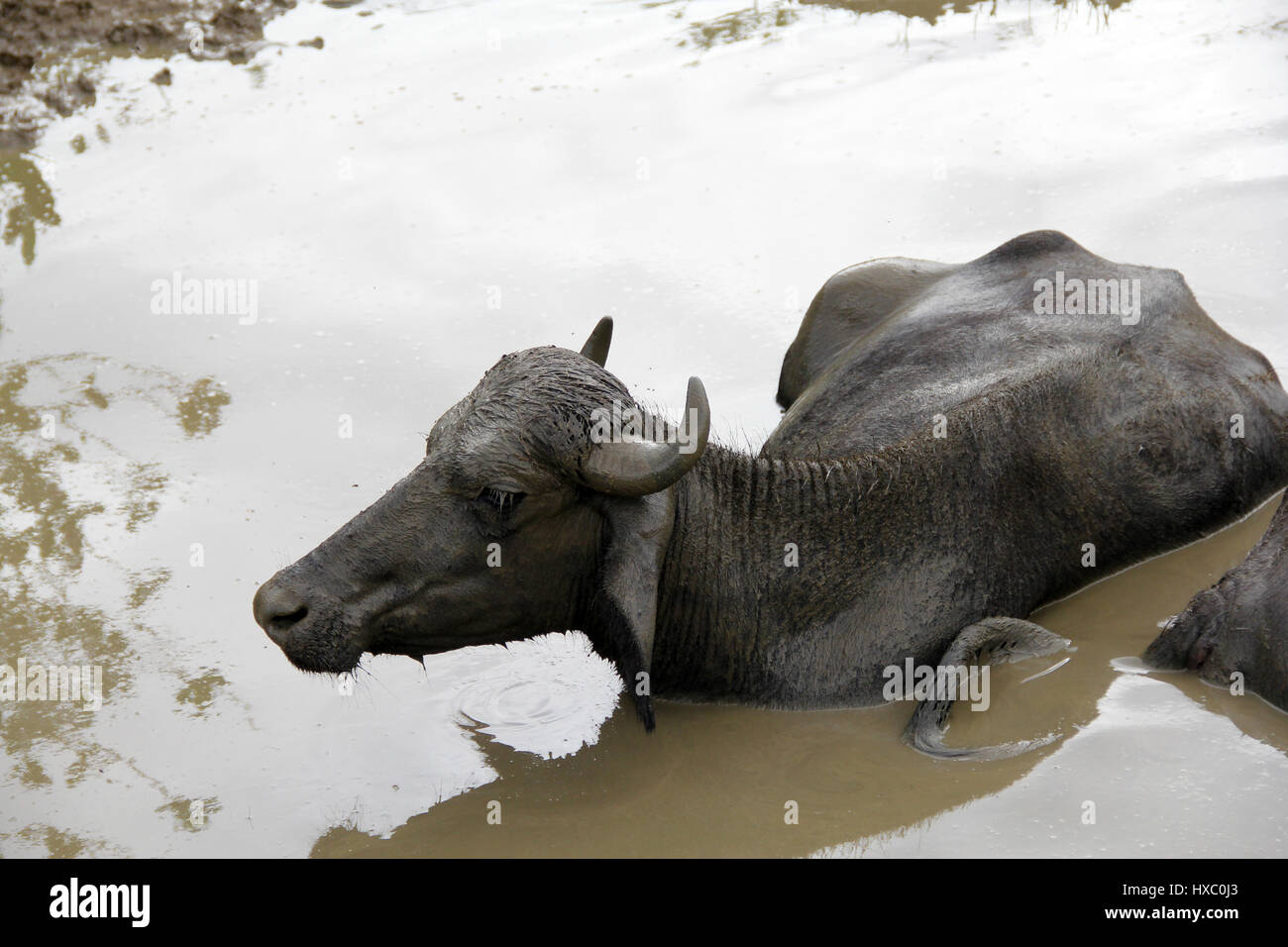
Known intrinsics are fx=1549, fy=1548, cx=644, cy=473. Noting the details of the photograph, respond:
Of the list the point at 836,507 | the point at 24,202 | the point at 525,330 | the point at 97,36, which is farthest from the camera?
the point at 97,36

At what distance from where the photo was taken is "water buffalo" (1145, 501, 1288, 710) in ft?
20.6

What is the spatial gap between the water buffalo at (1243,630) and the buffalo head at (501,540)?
2.30 meters

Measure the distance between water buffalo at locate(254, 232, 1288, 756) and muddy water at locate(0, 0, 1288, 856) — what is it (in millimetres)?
267

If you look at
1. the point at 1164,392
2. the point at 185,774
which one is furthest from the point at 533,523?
the point at 1164,392

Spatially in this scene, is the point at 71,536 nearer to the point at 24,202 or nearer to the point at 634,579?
the point at 634,579

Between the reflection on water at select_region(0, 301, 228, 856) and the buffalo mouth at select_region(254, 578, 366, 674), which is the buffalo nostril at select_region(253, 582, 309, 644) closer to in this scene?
the buffalo mouth at select_region(254, 578, 366, 674)

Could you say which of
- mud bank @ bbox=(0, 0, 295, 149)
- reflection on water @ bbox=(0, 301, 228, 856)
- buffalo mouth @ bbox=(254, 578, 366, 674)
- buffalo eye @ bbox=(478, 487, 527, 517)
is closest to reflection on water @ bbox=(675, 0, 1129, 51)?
mud bank @ bbox=(0, 0, 295, 149)

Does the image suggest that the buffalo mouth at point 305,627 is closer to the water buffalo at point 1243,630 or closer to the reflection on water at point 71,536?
the reflection on water at point 71,536

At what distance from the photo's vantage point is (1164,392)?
24.0ft

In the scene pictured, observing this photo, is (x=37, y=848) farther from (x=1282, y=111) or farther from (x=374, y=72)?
(x=1282, y=111)

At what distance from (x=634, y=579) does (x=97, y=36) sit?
40.1 ft

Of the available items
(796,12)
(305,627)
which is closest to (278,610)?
(305,627)

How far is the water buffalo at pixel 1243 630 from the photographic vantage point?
627cm

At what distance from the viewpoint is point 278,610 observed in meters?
5.80
